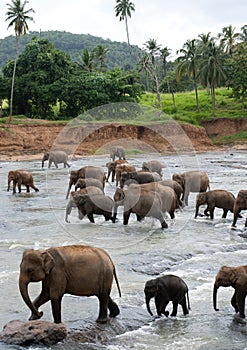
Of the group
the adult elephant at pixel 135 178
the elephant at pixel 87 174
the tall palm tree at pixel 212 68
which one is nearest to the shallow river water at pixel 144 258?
the elephant at pixel 87 174

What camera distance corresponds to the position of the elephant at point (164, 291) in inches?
319

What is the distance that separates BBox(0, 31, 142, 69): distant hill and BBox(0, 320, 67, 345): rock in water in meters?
135

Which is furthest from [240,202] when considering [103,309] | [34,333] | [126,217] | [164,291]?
[34,333]

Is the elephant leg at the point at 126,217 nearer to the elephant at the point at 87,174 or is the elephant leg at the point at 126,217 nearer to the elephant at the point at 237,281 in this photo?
the elephant at the point at 87,174

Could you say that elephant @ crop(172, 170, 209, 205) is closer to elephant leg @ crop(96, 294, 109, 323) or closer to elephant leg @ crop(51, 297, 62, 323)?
elephant leg @ crop(96, 294, 109, 323)

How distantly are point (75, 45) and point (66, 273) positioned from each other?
164558 mm

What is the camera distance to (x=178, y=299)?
8.20 metres

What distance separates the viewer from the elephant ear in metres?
7.25

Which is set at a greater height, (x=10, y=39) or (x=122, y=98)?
(x=10, y=39)

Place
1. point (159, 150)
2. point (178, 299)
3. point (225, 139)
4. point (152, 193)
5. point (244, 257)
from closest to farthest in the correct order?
point (178, 299)
point (244, 257)
point (152, 193)
point (159, 150)
point (225, 139)

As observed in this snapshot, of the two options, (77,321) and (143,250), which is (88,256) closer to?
(77,321)

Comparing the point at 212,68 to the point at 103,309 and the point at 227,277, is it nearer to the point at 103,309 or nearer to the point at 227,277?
the point at 227,277

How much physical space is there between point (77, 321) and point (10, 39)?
166m

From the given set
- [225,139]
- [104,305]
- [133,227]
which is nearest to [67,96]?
[225,139]
